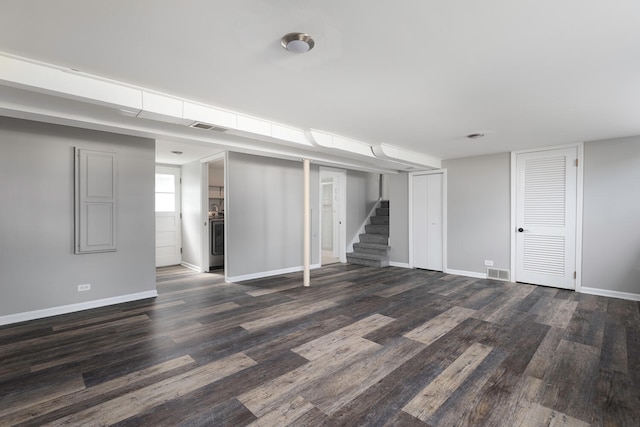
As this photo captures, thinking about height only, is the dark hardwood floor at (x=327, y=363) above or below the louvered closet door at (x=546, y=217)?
below

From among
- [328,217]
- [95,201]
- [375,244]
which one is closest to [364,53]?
[95,201]

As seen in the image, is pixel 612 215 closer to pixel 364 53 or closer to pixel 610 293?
pixel 610 293

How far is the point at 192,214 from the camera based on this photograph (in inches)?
259

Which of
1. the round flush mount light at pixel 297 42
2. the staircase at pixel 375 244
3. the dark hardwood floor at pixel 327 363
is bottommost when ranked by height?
the dark hardwood floor at pixel 327 363

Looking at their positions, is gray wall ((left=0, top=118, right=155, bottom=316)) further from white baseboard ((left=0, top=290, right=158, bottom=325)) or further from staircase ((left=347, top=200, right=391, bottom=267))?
staircase ((left=347, top=200, right=391, bottom=267))

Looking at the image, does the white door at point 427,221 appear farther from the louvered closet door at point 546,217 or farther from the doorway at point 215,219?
the doorway at point 215,219

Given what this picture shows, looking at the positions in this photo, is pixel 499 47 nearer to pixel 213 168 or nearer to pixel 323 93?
pixel 323 93

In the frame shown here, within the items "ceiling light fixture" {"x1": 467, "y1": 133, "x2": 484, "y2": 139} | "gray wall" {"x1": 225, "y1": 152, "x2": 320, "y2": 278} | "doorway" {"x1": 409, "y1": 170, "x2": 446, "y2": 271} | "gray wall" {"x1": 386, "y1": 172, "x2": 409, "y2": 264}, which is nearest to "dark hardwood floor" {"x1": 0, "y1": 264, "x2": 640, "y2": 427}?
"gray wall" {"x1": 225, "y1": 152, "x2": 320, "y2": 278}

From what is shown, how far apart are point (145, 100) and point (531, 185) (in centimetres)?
584

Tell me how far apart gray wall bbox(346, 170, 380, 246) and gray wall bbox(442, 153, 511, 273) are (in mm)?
2199

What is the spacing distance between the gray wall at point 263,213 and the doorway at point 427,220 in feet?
7.35

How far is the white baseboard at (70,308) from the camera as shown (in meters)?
3.35

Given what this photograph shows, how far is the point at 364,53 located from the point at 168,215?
6.10 m

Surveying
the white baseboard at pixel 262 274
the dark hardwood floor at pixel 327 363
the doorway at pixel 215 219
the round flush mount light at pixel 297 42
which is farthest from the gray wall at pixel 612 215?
the doorway at pixel 215 219
